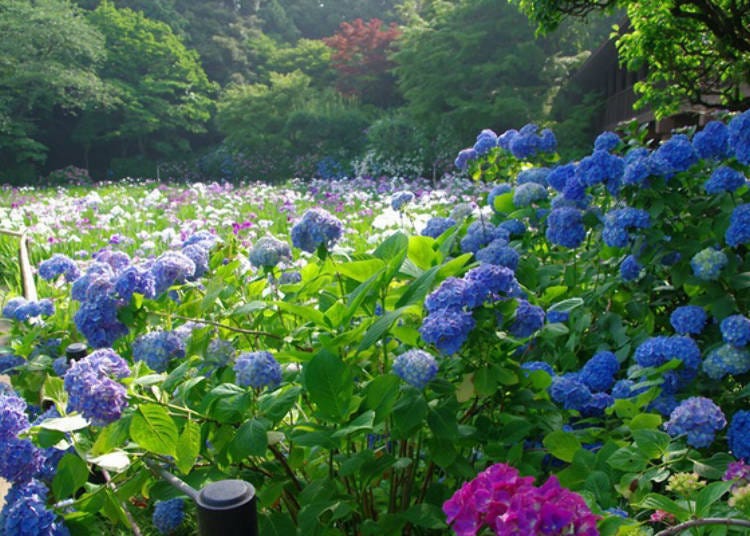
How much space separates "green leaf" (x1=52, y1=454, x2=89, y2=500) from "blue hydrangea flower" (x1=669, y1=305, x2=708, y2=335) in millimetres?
1324

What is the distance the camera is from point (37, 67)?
1717 cm

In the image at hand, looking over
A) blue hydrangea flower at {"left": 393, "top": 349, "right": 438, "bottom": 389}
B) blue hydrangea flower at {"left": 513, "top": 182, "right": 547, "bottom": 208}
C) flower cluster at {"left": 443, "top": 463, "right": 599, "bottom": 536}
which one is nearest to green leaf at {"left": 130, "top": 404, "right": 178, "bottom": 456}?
blue hydrangea flower at {"left": 393, "top": 349, "right": 438, "bottom": 389}

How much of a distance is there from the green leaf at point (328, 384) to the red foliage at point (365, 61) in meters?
18.7

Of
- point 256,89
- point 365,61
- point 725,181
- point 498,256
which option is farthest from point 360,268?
point 365,61

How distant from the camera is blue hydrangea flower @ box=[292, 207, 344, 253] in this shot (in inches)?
57.6

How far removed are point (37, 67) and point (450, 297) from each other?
19194 mm

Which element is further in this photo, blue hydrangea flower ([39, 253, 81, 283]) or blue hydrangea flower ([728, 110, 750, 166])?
blue hydrangea flower ([39, 253, 81, 283])

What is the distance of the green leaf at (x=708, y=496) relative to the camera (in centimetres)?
92

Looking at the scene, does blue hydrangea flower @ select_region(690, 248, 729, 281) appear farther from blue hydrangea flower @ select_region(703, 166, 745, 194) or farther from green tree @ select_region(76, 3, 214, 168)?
green tree @ select_region(76, 3, 214, 168)

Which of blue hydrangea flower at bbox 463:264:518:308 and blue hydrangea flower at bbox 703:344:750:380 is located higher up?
blue hydrangea flower at bbox 463:264:518:308

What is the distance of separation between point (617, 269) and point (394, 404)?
3.57 feet

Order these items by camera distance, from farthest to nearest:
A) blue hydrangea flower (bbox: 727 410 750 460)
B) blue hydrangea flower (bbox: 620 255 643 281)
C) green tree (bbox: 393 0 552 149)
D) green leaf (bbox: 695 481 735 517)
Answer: green tree (bbox: 393 0 552 149)
blue hydrangea flower (bbox: 620 255 643 281)
blue hydrangea flower (bbox: 727 410 750 460)
green leaf (bbox: 695 481 735 517)

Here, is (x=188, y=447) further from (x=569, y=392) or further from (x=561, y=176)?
(x=561, y=176)

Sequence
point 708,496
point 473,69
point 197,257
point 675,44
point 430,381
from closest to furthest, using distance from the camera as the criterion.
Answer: point 708,496
point 430,381
point 197,257
point 675,44
point 473,69
